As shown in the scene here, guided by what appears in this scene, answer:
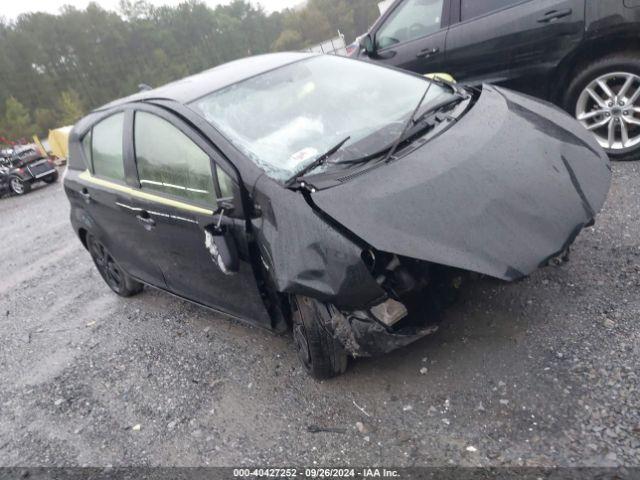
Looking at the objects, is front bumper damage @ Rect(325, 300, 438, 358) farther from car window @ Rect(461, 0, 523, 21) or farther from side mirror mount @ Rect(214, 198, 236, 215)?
car window @ Rect(461, 0, 523, 21)

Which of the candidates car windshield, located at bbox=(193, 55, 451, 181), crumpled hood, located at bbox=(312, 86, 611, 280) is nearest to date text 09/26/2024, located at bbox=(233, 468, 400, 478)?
crumpled hood, located at bbox=(312, 86, 611, 280)

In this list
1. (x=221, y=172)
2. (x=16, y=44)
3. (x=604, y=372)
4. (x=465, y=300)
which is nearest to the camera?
(x=604, y=372)

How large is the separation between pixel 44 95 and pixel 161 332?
62.8 metres

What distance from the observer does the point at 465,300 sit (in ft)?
9.91

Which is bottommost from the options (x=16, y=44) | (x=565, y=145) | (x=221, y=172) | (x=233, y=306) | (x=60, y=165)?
(x=60, y=165)

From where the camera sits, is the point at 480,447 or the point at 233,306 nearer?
the point at 480,447

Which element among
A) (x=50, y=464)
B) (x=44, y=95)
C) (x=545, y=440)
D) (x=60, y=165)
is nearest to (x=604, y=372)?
(x=545, y=440)

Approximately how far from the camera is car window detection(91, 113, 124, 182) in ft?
11.9

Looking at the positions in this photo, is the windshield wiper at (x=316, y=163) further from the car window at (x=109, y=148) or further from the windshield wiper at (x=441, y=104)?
the car window at (x=109, y=148)

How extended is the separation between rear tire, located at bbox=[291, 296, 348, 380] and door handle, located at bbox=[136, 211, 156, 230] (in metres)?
1.25

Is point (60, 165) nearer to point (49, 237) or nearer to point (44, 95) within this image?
point (49, 237)

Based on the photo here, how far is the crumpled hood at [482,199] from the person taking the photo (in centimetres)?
217

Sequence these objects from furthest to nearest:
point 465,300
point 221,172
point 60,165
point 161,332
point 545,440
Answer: point 60,165
point 161,332
point 465,300
point 221,172
point 545,440

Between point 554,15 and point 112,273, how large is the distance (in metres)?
4.50
